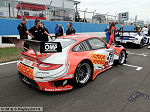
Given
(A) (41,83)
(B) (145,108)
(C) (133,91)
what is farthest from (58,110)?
(C) (133,91)

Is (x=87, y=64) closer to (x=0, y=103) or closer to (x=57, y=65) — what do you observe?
(x=57, y=65)

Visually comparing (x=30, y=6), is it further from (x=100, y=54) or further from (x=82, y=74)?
(x=82, y=74)

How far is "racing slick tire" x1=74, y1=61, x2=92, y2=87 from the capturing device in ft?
9.16

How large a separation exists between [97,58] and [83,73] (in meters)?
0.66

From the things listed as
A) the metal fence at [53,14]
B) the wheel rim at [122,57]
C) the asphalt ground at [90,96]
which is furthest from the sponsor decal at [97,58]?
the metal fence at [53,14]

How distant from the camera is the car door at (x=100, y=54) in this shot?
3343 millimetres

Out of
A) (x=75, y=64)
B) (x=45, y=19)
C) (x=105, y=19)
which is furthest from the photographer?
(x=105, y=19)

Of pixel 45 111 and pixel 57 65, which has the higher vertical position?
pixel 57 65

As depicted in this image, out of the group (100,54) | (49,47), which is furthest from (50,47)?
(100,54)

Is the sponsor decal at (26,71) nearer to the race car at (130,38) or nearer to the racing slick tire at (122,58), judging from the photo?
the racing slick tire at (122,58)

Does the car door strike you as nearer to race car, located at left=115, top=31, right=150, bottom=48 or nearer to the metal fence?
race car, located at left=115, top=31, right=150, bottom=48

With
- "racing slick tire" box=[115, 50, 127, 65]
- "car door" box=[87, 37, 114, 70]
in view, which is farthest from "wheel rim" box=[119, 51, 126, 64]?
"car door" box=[87, 37, 114, 70]

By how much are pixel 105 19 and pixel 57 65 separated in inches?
605

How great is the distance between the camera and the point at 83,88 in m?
2.91
